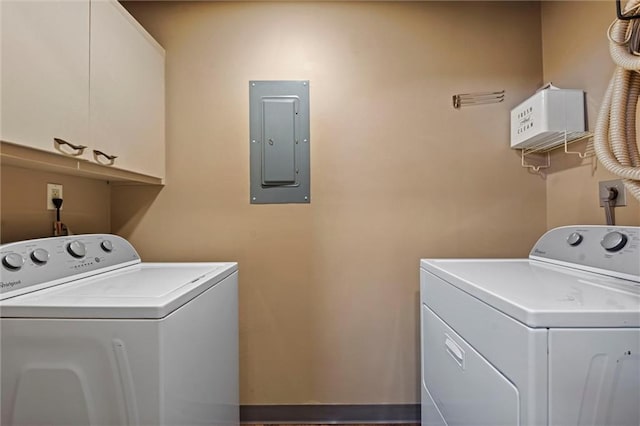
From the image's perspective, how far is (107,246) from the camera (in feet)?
4.49

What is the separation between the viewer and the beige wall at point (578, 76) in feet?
4.35

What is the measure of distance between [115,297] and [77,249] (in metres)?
0.48

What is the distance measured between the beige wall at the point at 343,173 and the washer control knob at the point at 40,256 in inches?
27.2

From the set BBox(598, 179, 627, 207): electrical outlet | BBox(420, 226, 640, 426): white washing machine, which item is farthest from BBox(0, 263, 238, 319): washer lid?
BBox(598, 179, 627, 207): electrical outlet

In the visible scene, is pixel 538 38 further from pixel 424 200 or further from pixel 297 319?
pixel 297 319

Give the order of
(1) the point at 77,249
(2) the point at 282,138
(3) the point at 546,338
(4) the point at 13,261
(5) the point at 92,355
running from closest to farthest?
(3) the point at 546,338
(5) the point at 92,355
(4) the point at 13,261
(1) the point at 77,249
(2) the point at 282,138

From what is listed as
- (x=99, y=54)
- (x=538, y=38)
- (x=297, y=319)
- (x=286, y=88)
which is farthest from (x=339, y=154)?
(x=538, y=38)

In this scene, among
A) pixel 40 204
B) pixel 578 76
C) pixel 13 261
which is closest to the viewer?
pixel 13 261

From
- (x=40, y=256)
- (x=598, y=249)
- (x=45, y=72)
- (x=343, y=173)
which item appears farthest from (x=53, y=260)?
(x=598, y=249)

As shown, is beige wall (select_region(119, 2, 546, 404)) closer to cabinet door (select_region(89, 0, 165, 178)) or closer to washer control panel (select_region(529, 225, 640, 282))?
cabinet door (select_region(89, 0, 165, 178))

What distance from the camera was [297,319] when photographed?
5.76 feet

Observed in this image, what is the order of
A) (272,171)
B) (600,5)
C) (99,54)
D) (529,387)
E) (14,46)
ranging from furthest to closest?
1. (272,171)
2. (600,5)
3. (99,54)
4. (14,46)
5. (529,387)

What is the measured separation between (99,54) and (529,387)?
1744 mm

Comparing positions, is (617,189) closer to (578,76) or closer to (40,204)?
(578,76)
